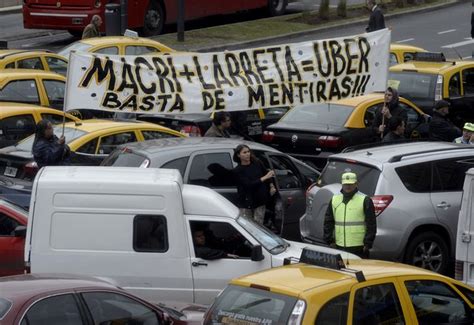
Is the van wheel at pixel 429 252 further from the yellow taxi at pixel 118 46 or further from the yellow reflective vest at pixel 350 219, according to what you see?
the yellow taxi at pixel 118 46

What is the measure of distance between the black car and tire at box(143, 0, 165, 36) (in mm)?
15616

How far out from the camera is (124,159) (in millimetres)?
14602

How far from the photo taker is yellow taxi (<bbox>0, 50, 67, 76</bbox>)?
73.3 feet

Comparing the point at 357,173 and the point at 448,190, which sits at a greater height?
the point at 357,173

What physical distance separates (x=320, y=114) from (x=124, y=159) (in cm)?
505


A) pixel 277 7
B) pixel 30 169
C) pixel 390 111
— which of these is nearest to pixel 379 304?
pixel 30 169

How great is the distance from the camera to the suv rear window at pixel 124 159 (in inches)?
564

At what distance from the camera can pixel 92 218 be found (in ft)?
37.8

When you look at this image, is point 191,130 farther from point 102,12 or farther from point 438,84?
point 102,12

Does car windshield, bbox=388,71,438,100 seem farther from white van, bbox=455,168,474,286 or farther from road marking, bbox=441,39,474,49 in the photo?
road marking, bbox=441,39,474,49

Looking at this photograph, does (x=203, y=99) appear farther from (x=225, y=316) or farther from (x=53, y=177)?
(x=225, y=316)

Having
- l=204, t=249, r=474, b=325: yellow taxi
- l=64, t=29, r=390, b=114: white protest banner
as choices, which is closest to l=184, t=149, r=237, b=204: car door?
l=64, t=29, r=390, b=114: white protest banner

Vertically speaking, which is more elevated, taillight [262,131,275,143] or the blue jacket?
the blue jacket

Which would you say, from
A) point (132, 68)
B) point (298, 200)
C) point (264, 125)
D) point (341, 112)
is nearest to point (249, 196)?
point (298, 200)
